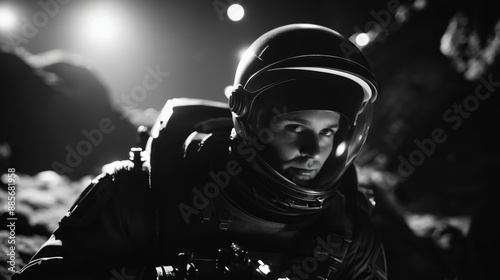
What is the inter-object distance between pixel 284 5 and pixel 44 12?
432 centimetres

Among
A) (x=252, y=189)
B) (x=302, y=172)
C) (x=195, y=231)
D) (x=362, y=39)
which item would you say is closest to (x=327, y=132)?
(x=302, y=172)

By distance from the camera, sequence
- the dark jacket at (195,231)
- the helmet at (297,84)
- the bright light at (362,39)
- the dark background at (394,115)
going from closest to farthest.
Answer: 1. the dark jacket at (195,231)
2. the helmet at (297,84)
3. the dark background at (394,115)
4. the bright light at (362,39)

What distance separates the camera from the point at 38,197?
9.80 feet

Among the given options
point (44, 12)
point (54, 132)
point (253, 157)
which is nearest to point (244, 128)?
point (253, 157)

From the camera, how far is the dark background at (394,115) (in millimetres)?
3619

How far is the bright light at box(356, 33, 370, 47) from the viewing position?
5555mm

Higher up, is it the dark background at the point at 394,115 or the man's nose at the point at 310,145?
the dark background at the point at 394,115

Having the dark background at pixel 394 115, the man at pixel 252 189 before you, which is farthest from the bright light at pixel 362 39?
the man at pixel 252 189

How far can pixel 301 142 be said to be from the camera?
5.01 feet

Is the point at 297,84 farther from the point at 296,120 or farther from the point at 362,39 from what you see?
the point at 362,39

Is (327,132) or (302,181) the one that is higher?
(327,132)

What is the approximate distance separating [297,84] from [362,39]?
4.73 m

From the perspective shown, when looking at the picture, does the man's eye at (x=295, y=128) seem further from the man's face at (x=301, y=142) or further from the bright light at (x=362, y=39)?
the bright light at (x=362, y=39)

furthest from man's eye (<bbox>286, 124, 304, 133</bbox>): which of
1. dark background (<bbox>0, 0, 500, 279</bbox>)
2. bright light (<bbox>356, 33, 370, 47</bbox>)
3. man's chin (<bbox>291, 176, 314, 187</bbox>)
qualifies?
bright light (<bbox>356, 33, 370, 47</bbox>)
